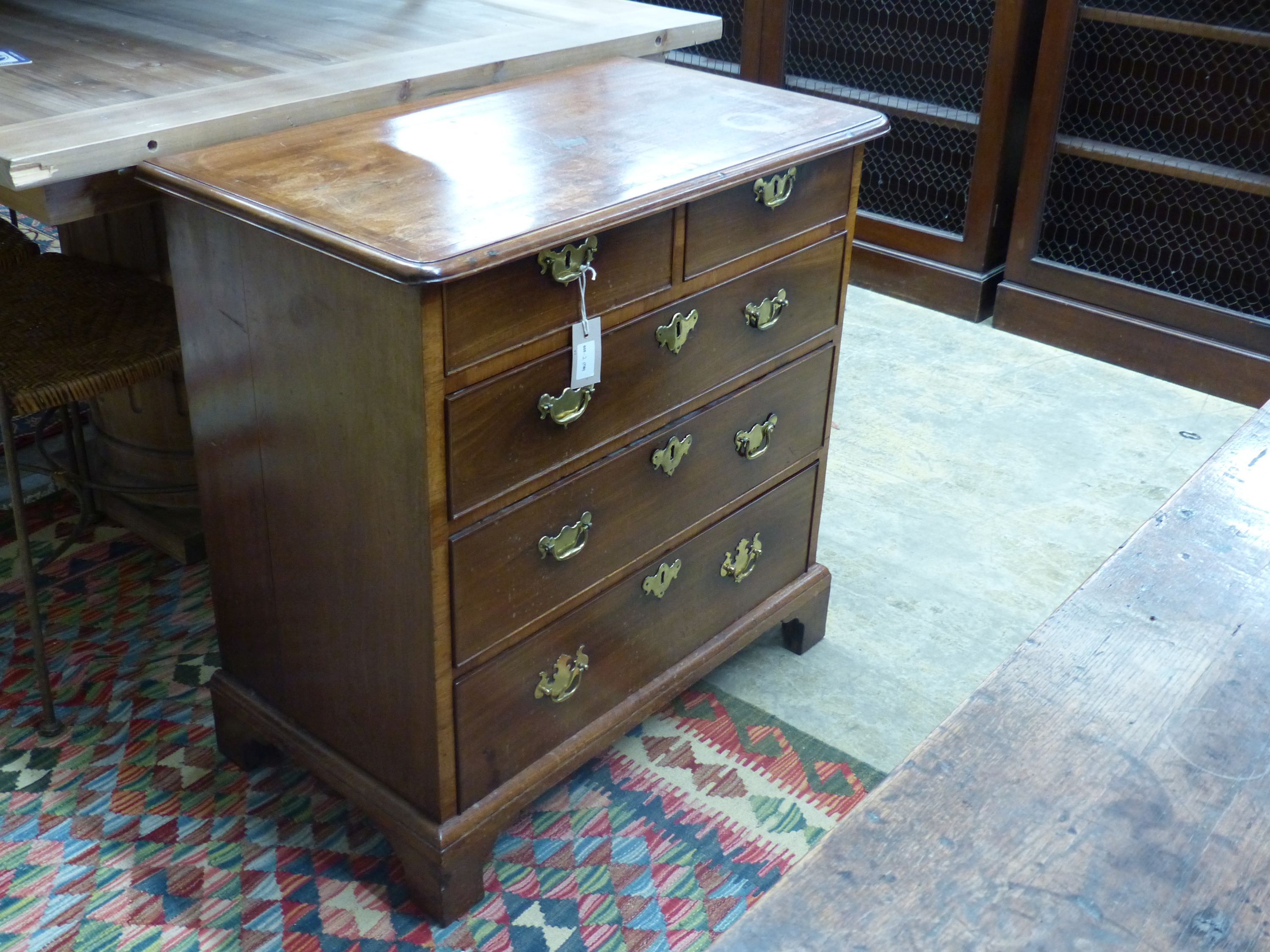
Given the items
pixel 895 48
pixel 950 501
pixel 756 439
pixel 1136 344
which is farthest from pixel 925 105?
pixel 756 439

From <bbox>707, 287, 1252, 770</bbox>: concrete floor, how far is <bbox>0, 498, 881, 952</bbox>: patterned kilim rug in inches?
6.9

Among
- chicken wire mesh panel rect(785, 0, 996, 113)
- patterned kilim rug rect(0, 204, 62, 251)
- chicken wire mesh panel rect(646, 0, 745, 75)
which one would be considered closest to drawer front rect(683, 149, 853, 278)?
chicken wire mesh panel rect(785, 0, 996, 113)

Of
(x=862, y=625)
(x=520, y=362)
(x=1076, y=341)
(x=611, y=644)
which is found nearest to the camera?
(x=520, y=362)

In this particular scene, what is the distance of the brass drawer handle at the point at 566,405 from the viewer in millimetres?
1543

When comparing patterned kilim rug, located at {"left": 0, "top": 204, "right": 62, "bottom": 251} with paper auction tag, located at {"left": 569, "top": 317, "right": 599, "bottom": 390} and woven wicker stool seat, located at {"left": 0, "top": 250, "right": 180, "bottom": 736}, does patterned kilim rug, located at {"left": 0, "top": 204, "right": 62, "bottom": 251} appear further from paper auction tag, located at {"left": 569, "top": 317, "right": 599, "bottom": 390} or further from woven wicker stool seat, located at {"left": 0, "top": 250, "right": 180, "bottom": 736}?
paper auction tag, located at {"left": 569, "top": 317, "right": 599, "bottom": 390}

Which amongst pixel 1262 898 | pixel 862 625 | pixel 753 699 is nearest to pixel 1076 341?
pixel 862 625

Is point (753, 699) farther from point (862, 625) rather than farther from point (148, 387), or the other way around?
point (148, 387)

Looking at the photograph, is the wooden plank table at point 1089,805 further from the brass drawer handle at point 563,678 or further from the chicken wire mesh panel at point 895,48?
the chicken wire mesh panel at point 895,48

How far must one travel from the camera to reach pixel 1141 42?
3133 millimetres

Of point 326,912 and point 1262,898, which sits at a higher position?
point 1262,898

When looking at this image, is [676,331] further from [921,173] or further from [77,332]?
[921,173]

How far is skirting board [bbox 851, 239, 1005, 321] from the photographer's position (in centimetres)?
356

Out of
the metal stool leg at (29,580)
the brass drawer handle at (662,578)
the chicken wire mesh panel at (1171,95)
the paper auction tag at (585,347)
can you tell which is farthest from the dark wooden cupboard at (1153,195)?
the metal stool leg at (29,580)

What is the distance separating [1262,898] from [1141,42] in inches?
110
